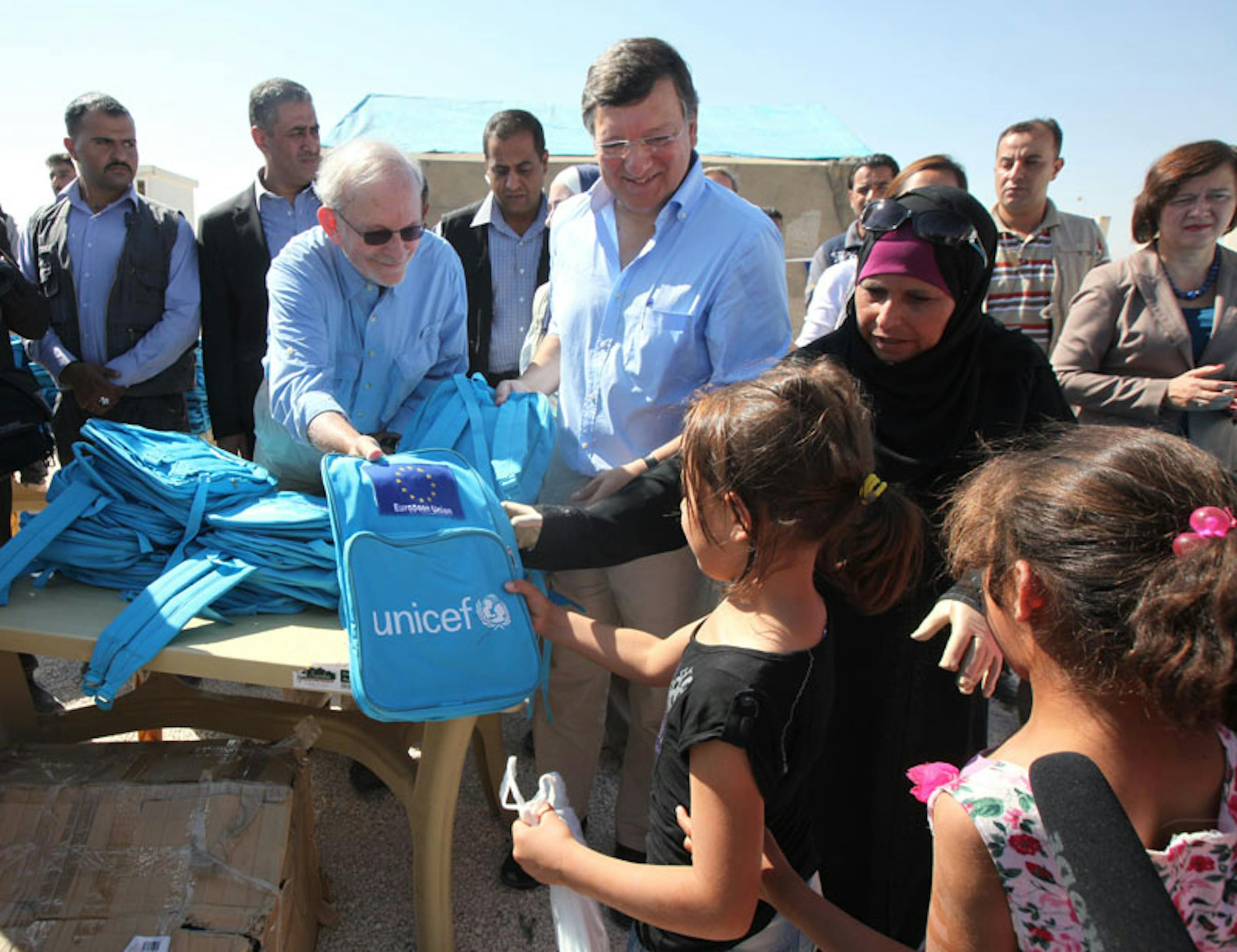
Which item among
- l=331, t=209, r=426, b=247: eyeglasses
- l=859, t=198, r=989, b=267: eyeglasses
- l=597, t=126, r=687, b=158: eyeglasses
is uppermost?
l=597, t=126, r=687, b=158: eyeglasses

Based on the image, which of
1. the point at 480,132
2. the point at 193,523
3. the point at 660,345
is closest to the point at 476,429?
the point at 660,345

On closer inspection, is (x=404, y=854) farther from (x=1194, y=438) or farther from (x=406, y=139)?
(x=406, y=139)

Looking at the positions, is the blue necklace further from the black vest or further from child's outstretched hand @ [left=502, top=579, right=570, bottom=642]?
the black vest

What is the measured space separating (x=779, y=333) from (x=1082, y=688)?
4.02 ft

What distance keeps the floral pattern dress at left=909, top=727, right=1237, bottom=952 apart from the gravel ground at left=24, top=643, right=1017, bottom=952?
1.43 meters

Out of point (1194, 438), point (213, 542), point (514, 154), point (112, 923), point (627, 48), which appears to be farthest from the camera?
point (514, 154)

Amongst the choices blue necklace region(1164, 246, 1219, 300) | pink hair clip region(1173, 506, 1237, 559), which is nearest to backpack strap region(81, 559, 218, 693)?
pink hair clip region(1173, 506, 1237, 559)

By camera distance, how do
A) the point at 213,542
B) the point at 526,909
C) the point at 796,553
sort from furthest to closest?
1. the point at 526,909
2. the point at 213,542
3. the point at 796,553

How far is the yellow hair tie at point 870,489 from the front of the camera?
1.26m

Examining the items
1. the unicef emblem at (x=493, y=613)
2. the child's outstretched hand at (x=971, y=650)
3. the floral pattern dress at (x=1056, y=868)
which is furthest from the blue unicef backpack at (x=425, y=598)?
the floral pattern dress at (x=1056, y=868)

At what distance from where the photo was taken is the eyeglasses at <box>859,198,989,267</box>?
1680 mm

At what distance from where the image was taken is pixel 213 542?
186 centimetres

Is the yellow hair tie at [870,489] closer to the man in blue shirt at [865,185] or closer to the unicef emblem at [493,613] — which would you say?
the unicef emblem at [493,613]

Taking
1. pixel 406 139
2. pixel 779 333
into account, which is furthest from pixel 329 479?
pixel 406 139
